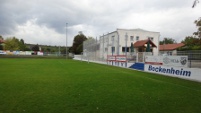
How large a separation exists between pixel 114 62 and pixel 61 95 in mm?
21569

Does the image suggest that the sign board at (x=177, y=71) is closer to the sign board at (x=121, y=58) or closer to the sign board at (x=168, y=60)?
the sign board at (x=168, y=60)

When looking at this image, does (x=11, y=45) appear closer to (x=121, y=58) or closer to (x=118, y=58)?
(x=118, y=58)

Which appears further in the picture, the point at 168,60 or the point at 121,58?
the point at 121,58

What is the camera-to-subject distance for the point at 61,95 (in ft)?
24.0

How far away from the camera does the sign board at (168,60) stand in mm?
14192

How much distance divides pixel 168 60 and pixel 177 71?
159 cm

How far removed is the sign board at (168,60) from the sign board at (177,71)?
0.31 metres

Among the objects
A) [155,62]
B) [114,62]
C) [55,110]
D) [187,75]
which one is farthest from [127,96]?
[114,62]

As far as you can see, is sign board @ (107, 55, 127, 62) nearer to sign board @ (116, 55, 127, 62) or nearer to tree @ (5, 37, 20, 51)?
sign board @ (116, 55, 127, 62)

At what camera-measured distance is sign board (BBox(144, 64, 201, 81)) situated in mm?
12857

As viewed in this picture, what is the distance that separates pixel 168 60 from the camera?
52.1 feet

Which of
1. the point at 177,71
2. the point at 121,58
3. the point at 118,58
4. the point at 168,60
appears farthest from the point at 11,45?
the point at 177,71

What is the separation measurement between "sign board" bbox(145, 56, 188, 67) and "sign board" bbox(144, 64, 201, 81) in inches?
12.4

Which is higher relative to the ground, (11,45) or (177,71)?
(11,45)
